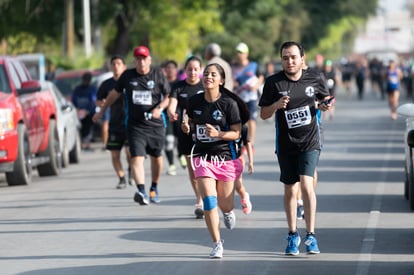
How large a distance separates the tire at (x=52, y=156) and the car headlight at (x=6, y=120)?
2317mm

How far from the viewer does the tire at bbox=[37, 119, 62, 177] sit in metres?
20.0

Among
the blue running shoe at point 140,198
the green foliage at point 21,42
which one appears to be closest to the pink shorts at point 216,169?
the blue running shoe at point 140,198

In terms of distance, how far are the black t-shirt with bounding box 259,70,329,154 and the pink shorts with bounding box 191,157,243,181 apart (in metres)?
0.48

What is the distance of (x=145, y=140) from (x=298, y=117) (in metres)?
4.41

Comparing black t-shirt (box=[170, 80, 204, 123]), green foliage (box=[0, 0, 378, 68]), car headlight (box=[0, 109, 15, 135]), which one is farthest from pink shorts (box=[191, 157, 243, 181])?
green foliage (box=[0, 0, 378, 68])

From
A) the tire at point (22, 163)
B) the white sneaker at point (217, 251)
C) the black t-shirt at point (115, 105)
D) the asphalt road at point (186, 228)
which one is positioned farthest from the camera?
the tire at point (22, 163)

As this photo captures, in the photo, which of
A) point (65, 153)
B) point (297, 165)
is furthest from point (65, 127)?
point (297, 165)

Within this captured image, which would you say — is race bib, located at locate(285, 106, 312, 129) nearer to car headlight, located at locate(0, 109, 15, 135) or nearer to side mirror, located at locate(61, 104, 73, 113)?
car headlight, located at locate(0, 109, 15, 135)

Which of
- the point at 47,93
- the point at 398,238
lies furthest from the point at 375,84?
the point at 398,238

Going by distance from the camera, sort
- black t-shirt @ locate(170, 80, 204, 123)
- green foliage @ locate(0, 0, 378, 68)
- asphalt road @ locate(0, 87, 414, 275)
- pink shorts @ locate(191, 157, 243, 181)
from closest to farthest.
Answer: asphalt road @ locate(0, 87, 414, 275) < pink shorts @ locate(191, 157, 243, 181) < black t-shirt @ locate(170, 80, 204, 123) < green foliage @ locate(0, 0, 378, 68)

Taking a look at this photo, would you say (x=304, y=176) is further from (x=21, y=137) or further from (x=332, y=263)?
(x=21, y=137)

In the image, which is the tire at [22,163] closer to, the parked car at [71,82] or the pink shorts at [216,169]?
the pink shorts at [216,169]

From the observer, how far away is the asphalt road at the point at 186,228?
10.5 m

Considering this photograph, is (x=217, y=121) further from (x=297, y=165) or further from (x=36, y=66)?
(x=36, y=66)
